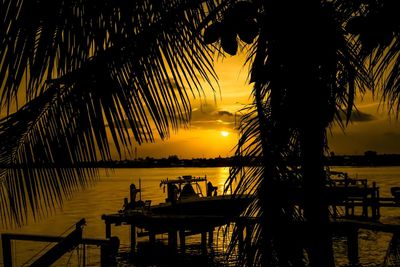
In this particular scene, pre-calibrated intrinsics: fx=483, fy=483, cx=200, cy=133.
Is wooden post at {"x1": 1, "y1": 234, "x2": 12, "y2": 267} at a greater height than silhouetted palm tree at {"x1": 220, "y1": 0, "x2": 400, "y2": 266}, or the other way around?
silhouetted palm tree at {"x1": 220, "y1": 0, "x2": 400, "y2": 266}

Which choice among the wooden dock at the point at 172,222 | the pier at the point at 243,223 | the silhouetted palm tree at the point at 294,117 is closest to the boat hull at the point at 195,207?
the pier at the point at 243,223

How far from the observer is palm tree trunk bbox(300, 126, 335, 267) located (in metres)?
3.07

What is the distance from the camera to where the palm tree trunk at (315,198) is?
307cm

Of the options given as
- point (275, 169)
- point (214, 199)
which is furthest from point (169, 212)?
point (275, 169)

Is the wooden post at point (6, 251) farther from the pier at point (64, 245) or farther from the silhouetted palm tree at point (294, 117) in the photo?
the silhouetted palm tree at point (294, 117)

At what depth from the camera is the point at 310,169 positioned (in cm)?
314

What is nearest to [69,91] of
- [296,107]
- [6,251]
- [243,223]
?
[296,107]

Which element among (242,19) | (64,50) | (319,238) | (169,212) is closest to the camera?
(64,50)

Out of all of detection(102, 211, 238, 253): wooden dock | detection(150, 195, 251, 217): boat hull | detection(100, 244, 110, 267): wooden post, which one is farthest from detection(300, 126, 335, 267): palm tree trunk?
detection(150, 195, 251, 217): boat hull

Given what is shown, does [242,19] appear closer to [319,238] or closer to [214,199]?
[319,238]

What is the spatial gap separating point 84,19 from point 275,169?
5.35ft

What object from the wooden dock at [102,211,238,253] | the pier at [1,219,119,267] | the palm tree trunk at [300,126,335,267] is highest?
the palm tree trunk at [300,126,335,267]

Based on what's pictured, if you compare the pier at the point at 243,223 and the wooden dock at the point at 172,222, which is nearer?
the pier at the point at 243,223

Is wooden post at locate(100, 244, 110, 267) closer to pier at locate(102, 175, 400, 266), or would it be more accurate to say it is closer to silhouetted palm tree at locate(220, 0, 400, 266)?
pier at locate(102, 175, 400, 266)
